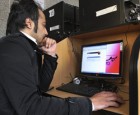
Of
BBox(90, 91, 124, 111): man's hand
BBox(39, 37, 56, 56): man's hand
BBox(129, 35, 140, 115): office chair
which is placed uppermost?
BBox(39, 37, 56, 56): man's hand

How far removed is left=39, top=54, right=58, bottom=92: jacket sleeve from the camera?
1.45 meters

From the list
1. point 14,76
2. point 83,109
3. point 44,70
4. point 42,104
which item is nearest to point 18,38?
point 14,76

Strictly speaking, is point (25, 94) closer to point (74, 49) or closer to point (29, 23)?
point (29, 23)

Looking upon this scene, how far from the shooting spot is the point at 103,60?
4.91ft

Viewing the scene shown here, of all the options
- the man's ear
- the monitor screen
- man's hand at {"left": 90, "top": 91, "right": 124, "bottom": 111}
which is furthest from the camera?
the monitor screen

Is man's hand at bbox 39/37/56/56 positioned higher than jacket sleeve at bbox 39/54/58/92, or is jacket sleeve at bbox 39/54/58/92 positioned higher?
man's hand at bbox 39/37/56/56

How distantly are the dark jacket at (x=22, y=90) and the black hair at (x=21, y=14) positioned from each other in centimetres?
20

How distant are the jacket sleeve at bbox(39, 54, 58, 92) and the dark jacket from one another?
1.71 ft

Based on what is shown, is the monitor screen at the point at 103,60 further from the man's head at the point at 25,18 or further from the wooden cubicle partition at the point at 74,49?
the man's head at the point at 25,18

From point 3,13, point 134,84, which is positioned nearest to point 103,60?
point 134,84

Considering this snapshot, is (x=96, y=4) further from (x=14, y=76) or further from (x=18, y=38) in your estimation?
(x=14, y=76)

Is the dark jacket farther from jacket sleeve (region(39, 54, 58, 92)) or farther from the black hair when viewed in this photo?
jacket sleeve (region(39, 54, 58, 92))

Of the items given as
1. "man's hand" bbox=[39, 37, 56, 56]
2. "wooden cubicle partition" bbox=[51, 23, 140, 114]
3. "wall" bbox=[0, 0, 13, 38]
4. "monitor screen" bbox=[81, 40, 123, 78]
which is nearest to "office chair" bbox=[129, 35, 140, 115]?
"monitor screen" bbox=[81, 40, 123, 78]

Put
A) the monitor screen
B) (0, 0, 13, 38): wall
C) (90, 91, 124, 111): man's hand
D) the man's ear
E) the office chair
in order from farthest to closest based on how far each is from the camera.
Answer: (0, 0, 13, 38): wall, the monitor screen, the man's ear, (90, 91, 124, 111): man's hand, the office chair
